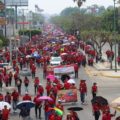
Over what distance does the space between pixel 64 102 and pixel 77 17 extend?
7423 cm

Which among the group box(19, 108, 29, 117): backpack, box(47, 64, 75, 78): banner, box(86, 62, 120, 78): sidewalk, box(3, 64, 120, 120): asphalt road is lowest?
box(3, 64, 120, 120): asphalt road

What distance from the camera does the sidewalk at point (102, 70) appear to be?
139 feet

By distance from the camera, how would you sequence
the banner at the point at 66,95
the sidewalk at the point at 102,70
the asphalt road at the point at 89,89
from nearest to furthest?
the asphalt road at the point at 89,89
the banner at the point at 66,95
the sidewalk at the point at 102,70

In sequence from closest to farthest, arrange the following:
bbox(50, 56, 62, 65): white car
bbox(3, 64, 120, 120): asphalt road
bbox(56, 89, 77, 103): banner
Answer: bbox(3, 64, 120, 120): asphalt road
bbox(56, 89, 77, 103): banner
bbox(50, 56, 62, 65): white car

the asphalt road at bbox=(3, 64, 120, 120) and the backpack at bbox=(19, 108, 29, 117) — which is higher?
the backpack at bbox=(19, 108, 29, 117)

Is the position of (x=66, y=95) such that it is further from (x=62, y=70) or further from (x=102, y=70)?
(x=102, y=70)

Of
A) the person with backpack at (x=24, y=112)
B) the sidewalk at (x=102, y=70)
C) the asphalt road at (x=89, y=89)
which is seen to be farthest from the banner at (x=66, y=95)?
the sidewalk at (x=102, y=70)

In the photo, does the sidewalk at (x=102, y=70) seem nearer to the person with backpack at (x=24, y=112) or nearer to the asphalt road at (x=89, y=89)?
the asphalt road at (x=89, y=89)

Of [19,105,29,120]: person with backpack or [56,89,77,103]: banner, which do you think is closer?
[19,105,29,120]: person with backpack

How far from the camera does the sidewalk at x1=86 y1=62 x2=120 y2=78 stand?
42381 millimetres

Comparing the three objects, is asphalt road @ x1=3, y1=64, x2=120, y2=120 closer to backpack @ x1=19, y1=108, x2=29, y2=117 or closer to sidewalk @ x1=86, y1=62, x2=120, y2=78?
sidewalk @ x1=86, y1=62, x2=120, y2=78

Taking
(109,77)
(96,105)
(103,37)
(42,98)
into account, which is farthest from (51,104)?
(103,37)

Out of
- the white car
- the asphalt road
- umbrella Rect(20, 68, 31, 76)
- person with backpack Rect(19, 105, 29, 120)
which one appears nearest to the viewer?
person with backpack Rect(19, 105, 29, 120)

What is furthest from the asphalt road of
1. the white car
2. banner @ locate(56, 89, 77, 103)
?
the white car
